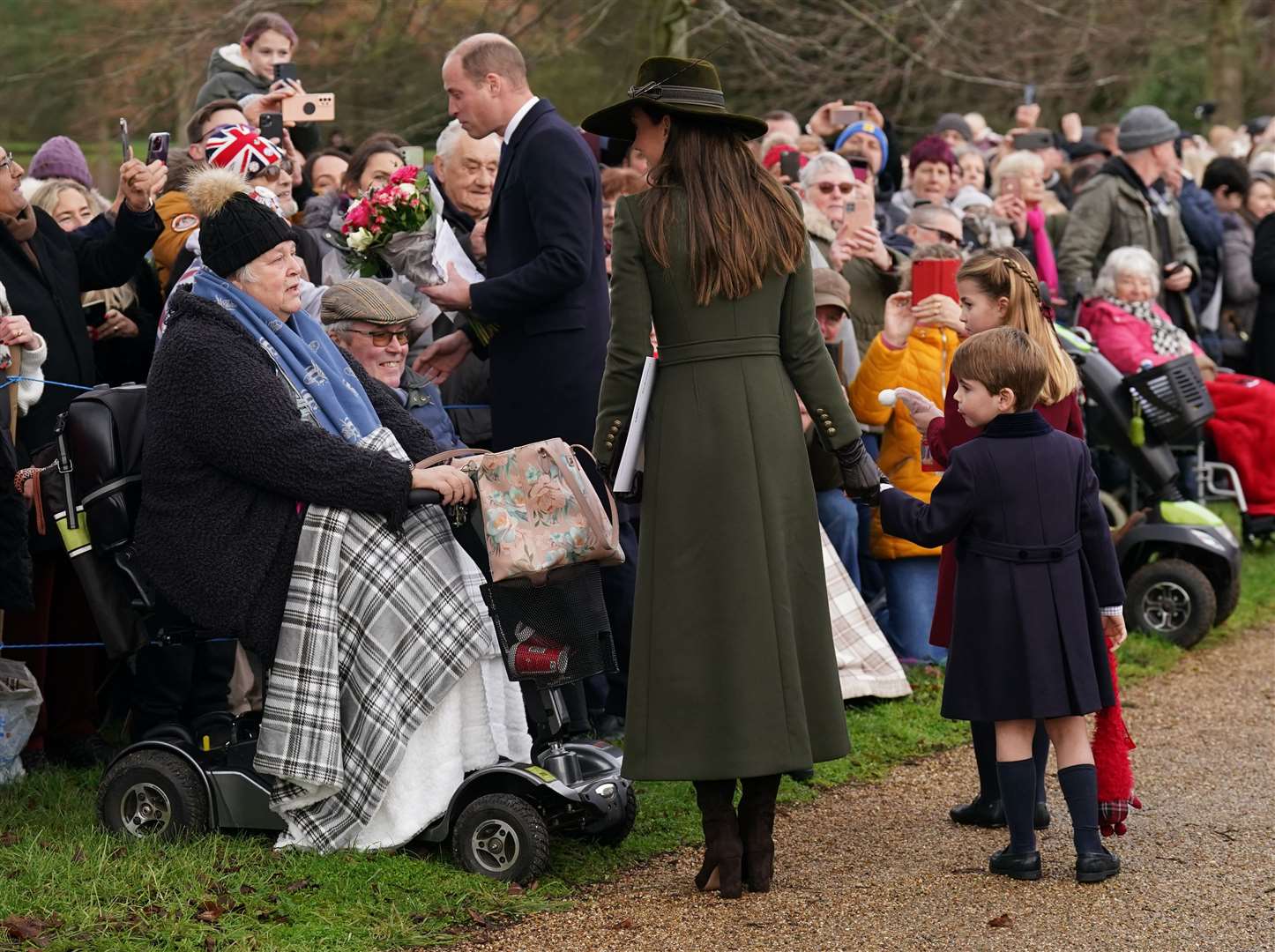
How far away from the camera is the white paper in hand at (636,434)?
4.91m

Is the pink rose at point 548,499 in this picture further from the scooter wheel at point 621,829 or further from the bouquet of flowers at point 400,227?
the bouquet of flowers at point 400,227

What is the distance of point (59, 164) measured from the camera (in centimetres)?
795

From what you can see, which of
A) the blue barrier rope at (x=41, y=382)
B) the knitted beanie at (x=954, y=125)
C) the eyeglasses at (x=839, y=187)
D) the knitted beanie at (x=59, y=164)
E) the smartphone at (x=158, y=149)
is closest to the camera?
the blue barrier rope at (x=41, y=382)

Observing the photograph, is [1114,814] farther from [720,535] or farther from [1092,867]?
[720,535]

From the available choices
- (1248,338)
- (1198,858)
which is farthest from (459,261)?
(1248,338)

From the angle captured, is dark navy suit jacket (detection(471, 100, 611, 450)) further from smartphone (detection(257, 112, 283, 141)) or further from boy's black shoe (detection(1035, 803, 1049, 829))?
boy's black shoe (detection(1035, 803, 1049, 829))

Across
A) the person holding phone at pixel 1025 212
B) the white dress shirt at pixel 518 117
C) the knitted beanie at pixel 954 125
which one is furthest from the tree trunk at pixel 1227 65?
the white dress shirt at pixel 518 117

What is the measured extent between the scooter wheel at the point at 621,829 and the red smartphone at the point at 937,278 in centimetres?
248

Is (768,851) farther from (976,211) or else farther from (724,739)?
(976,211)

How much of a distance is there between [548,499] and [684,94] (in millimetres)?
1163

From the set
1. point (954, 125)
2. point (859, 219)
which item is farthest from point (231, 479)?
point (954, 125)

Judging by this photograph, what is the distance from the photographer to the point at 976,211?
10312 mm

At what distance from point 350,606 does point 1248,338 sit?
7905 mm

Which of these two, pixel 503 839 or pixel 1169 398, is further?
pixel 1169 398
